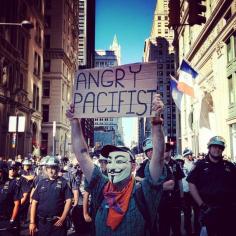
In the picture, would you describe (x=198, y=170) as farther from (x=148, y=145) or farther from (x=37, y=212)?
(x=37, y=212)

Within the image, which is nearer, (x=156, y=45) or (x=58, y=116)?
(x=58, y=116)

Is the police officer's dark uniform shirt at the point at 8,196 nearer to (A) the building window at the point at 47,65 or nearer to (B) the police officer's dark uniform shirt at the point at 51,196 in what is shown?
(B) the police officer's dark uniform shirt at the point at 51,196

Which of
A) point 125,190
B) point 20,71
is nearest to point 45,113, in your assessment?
point 20,71

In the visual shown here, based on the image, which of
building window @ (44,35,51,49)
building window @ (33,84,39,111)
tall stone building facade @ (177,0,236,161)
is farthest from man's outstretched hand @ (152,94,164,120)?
building window @ (44,35,51,49)

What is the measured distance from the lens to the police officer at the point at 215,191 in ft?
15.2

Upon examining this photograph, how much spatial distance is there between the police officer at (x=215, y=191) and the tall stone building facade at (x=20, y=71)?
19709 mm

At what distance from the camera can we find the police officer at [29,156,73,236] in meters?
5.37

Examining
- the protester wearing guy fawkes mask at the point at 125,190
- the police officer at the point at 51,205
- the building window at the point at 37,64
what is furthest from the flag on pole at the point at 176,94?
the building window at the point at 37,64

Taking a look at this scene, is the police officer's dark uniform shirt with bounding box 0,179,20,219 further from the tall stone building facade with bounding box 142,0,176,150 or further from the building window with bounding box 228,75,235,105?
the tall stone building facade with bounding box 142,0,176,150

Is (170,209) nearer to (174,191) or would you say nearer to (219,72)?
(174,191)

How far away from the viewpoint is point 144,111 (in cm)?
316

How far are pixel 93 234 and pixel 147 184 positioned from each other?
728 millimetres

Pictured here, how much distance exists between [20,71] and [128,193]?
1319 inches

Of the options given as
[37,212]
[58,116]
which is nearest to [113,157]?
[37,212]
